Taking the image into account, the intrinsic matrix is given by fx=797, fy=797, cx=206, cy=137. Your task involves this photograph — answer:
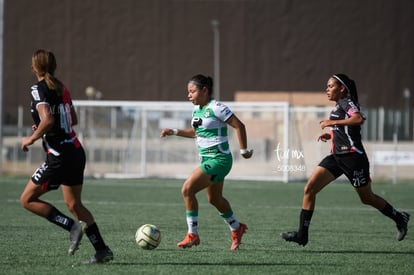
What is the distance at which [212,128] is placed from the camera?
384 inches

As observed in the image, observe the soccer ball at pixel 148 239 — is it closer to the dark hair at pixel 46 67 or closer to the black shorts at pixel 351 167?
the dark hair at pixel 46 67

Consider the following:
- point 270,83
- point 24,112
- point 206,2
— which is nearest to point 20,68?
point 24,112

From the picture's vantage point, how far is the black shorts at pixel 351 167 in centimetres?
1016

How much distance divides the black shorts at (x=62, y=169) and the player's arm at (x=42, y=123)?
1.12ft

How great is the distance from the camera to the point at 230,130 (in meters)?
30.4

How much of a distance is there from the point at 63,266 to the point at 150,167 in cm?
2128

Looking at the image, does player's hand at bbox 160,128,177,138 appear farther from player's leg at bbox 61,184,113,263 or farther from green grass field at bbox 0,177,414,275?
player's leg at bbox 61,184,113,263

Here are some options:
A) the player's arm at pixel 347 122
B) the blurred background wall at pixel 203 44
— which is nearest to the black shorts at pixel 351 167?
the player's arm at pixel 347 122

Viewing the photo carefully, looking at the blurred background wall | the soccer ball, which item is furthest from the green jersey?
the blurred background wall

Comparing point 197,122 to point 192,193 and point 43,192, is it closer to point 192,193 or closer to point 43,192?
point 192,193

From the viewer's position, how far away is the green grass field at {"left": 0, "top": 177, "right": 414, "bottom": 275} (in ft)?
27.1

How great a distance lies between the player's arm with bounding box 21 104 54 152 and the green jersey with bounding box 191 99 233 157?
2371 millimetres

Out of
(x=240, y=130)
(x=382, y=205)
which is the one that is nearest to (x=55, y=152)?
(x=240, y=130)

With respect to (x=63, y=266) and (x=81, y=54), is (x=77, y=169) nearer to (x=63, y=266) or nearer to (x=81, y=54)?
(x=63, y=266)
